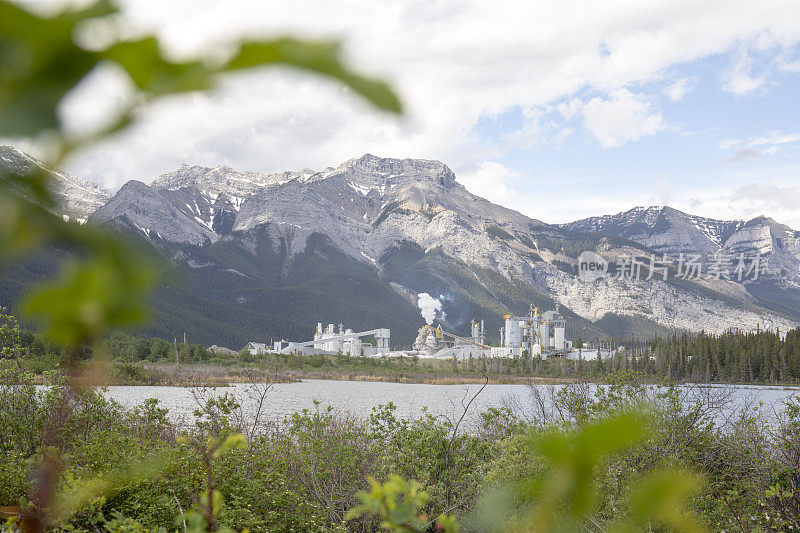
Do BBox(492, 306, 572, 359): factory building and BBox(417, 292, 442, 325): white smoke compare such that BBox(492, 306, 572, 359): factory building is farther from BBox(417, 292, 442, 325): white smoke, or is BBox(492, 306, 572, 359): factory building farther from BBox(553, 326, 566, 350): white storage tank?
BBox(417, 292, 442, 325): white smoke

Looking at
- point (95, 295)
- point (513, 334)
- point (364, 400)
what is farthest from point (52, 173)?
point (513, 334)

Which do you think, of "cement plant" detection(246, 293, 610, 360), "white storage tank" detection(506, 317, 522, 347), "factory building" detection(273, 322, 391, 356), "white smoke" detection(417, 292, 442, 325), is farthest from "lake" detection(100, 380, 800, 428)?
"white smoke" detection(417, 292, 442, 325)

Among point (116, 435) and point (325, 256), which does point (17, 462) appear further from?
point (325, 256)

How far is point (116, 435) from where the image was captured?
7957 millimetres

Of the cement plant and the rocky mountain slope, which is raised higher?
the rocky mountain slope

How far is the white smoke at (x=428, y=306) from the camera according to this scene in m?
153

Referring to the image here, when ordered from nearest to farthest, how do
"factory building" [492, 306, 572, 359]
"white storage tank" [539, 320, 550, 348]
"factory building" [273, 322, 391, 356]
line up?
"factory building" [492, 306, 572, 359] → "factory building" [273, 322, 391, 356] → "white storage tank" [539, 320, 550, 348]

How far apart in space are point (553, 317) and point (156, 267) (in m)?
134

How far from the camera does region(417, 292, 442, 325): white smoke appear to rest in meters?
153

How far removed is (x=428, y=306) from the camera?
158 metres

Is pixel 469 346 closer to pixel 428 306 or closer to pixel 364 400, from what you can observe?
pixel 428 306

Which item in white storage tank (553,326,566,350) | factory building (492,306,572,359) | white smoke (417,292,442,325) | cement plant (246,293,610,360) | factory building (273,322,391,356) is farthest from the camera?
white smoke (417,292,442,325)

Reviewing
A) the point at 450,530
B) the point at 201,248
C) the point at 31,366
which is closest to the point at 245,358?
the point at 31,366

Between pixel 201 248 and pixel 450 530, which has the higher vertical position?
pixel 201 248
